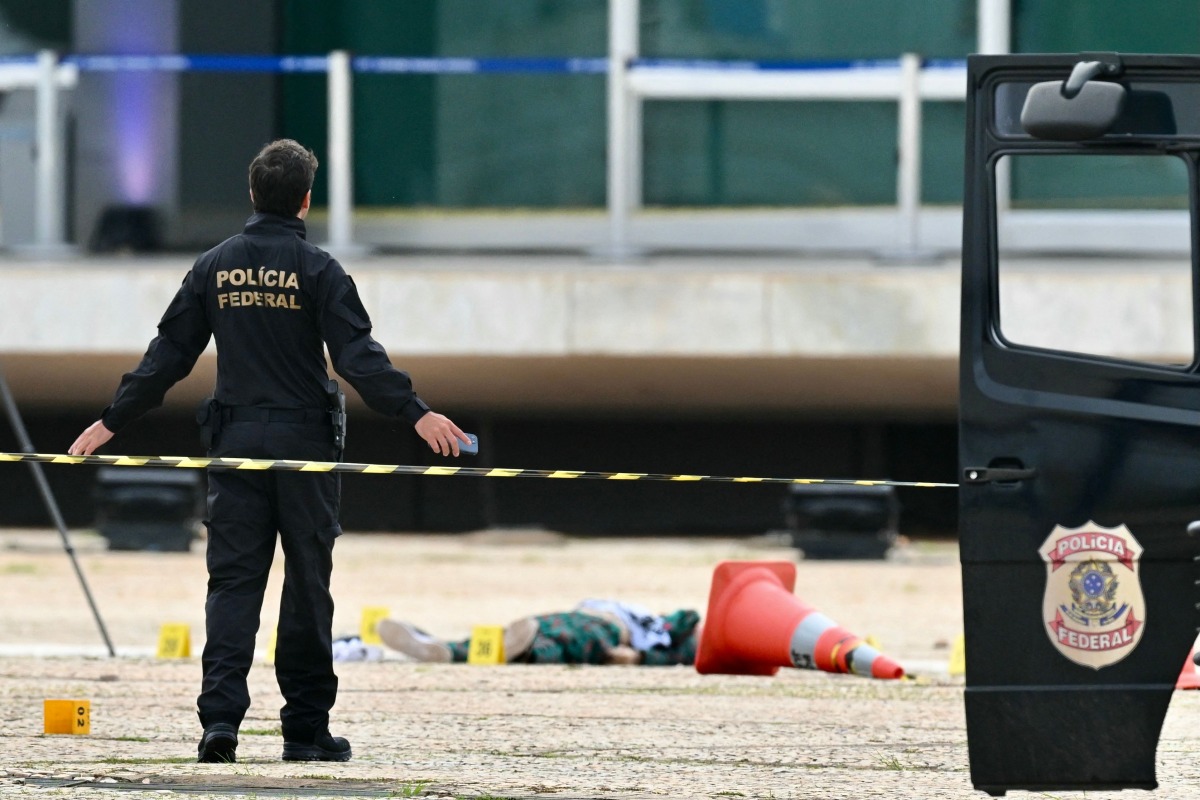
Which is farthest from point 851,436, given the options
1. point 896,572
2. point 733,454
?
point 896,572

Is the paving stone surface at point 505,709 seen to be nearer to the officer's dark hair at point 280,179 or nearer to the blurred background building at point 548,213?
the officer's dark hair at point 280,179

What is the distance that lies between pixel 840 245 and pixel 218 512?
37.6 feet

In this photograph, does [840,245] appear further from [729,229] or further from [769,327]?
[769,327]

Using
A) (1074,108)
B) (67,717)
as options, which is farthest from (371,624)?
(1074,108)

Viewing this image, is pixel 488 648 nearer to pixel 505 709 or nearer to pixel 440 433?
pixel 505 709

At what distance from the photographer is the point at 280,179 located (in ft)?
18.8

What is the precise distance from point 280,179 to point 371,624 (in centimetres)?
A: 414

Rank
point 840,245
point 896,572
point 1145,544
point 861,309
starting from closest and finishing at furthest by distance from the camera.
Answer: point 1145,544, point 896,572, point 861,309, point 840,245

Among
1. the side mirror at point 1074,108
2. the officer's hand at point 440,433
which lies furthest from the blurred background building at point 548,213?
the side mirror at point 1074,108

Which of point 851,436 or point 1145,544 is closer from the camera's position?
point 1145,544

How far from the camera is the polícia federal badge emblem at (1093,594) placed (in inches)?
185

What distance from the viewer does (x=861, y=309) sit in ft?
48.2

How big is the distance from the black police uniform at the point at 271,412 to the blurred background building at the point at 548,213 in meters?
9.21

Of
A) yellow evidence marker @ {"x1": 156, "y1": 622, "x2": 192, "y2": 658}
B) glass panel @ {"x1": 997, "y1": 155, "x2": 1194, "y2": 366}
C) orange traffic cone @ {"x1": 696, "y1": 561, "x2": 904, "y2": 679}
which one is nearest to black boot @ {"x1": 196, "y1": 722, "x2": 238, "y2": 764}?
orange traffic cone @ {"x1": 696, "y1": 561, "x2": 904, "y2": 679}
